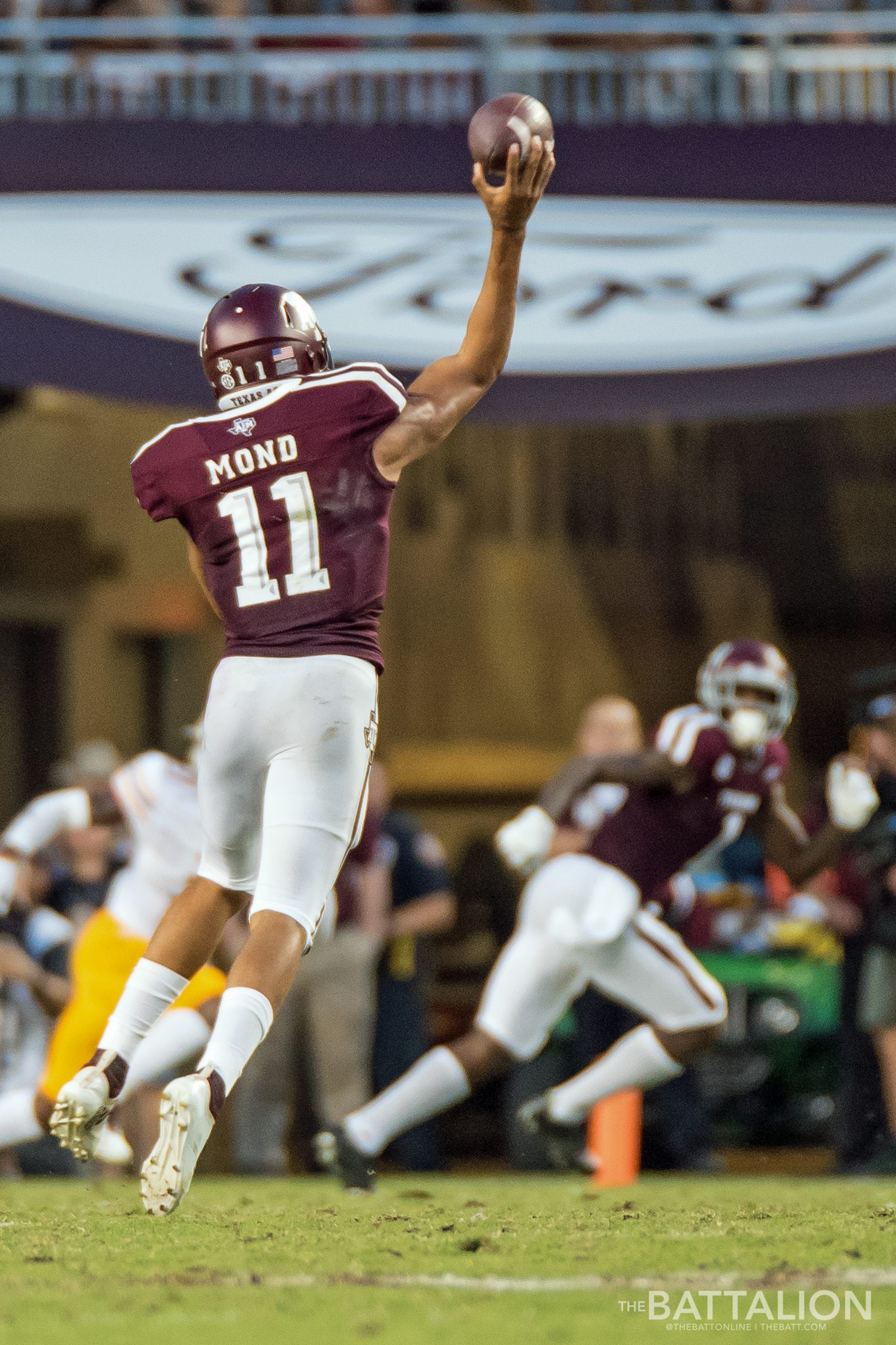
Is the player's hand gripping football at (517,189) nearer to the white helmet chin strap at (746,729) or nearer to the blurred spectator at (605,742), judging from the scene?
the white helmet chin strap at (746,729)

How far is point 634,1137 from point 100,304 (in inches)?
Answer: 166

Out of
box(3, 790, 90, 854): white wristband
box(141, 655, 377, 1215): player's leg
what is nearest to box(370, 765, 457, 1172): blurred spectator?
box(3, 790, 90, 854): white wristband

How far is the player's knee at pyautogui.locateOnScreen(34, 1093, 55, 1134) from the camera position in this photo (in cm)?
620

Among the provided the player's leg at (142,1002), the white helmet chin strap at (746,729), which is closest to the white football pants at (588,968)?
the white helmet chin strap at (746,729)

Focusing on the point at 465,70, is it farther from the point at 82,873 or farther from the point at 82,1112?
the point at 82,1112

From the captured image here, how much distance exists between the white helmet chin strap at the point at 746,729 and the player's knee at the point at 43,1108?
8.21 feet

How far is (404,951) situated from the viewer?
856cm

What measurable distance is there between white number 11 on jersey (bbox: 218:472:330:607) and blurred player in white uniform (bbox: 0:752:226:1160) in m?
2.44

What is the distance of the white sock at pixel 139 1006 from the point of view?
4250mm

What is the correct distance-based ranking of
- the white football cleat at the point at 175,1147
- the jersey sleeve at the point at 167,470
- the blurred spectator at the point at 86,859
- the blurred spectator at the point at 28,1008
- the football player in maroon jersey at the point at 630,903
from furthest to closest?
the blurred spectator at the point at 86,859 < the blurred spectator at the point at 28,1008 < the football player in maroon jersey at the point at 630,903 < the jersey sleeve at the point at 167,470 < the white football cleat at the point at 175,1147

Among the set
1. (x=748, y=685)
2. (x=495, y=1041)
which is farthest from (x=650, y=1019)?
(x=748, y=685)

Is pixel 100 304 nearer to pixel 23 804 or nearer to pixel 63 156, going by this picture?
pixel 63 156

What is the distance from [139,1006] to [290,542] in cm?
108

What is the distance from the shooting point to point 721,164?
8.62 metres
